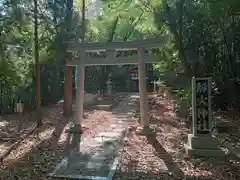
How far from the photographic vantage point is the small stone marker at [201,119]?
582 centimetres

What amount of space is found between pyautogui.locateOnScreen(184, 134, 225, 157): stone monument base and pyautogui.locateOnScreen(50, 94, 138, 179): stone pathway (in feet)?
5.13

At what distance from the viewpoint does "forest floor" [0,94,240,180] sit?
4891 millimetres

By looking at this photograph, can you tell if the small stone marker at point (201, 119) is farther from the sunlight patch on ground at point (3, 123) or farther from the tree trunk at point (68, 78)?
the sunlight patch on ground at point (3, 123)

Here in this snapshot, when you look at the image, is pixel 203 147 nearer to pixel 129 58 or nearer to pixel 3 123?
pixel 129 58

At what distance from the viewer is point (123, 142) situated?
262 inches

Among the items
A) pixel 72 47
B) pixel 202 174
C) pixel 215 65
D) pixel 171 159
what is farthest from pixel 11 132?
pixel 215 65

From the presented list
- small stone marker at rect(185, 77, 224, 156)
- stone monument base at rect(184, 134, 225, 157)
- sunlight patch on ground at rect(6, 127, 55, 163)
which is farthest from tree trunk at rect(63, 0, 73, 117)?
stone monument base at rect(184, 134, 225, 157)

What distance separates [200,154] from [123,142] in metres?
1.82

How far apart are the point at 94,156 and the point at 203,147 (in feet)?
7.47

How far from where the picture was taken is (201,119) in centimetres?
591

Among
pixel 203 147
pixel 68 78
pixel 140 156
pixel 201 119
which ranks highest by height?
pixel 68 78

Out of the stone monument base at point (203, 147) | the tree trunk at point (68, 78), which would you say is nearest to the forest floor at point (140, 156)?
the stone monument base at point (203, 147)

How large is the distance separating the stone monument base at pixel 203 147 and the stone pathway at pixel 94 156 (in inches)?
61.6

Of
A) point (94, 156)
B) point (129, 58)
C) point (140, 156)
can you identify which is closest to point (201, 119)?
point (140, 156)
